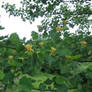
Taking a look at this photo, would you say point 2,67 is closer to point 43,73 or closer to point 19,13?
point 43,73

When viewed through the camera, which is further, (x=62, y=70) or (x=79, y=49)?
(x=79, y=49)

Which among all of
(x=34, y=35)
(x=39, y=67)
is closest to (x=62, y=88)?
(x=39, y=67)

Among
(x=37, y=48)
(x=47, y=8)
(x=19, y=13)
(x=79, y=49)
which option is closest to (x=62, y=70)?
(x=37, y=48)

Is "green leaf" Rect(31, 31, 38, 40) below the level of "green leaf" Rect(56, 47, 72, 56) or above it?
above

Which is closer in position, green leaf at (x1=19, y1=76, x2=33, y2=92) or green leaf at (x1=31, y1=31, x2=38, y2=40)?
green leaf at (x1=19, y1=76, x2=33, y2=92)

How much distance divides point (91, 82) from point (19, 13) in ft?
15.5

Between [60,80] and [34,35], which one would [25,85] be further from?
[34,35]

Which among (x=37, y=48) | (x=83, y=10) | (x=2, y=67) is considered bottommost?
(x=2, y=67)

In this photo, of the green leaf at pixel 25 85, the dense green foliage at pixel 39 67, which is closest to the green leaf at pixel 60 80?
the dense green foliage at pixel 39 67

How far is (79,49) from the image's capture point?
1413 mm

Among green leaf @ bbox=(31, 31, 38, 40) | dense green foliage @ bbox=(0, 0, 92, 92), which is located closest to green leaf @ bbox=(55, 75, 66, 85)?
dense green foliage @ bbox=(0, 0, 92, 92)

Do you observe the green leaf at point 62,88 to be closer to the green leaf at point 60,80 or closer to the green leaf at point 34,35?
the green leaf at point 60,80

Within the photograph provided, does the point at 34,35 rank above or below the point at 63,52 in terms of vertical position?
above

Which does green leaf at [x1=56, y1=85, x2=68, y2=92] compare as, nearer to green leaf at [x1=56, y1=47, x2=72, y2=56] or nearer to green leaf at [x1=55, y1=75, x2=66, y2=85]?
green leaf at [x1=55, y1=75, x2=66, y2=85]
